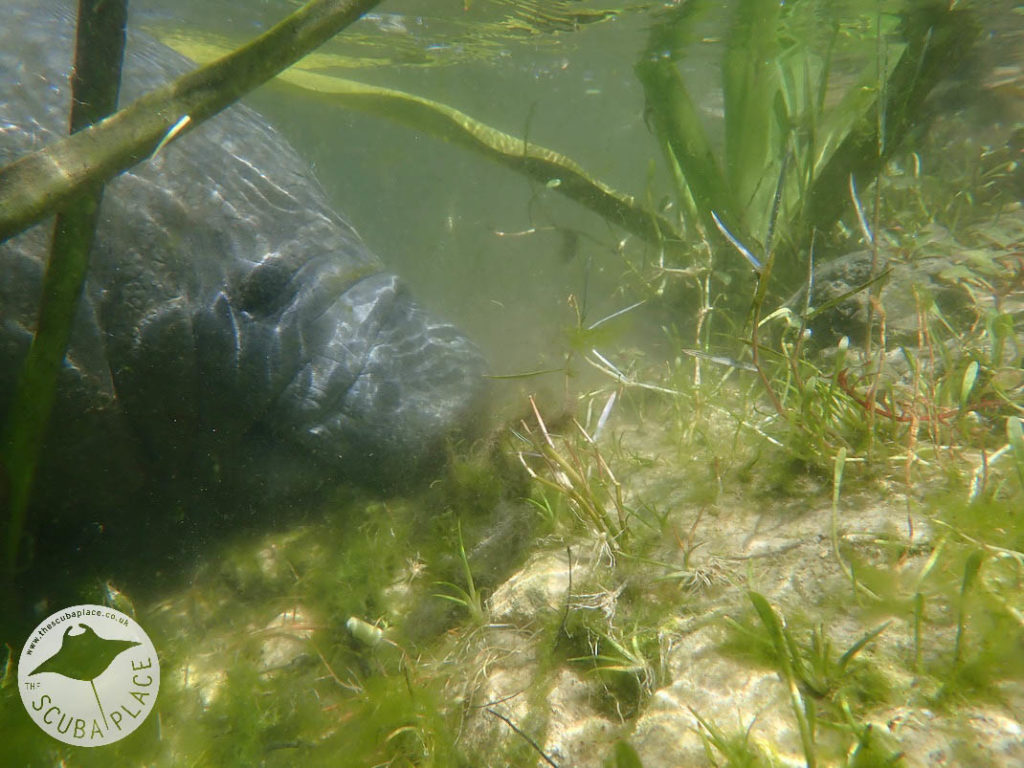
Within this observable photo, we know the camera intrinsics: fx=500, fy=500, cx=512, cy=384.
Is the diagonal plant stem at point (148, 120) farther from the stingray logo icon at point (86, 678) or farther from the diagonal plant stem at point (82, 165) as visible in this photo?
the stingray logo icon at point (86, 678)

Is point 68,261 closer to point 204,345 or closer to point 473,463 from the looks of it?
point 204,345

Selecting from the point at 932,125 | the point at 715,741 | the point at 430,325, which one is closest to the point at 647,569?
the point at 715,741

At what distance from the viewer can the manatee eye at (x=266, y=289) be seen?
3855 mm

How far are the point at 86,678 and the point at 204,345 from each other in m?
2.09

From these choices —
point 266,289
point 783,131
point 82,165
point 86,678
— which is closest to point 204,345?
point 266,289

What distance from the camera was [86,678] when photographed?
9.02 feet

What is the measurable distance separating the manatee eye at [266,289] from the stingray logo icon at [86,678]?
7.43ft

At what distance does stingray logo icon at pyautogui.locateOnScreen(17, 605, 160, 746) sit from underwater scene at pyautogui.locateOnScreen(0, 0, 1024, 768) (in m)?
0.02

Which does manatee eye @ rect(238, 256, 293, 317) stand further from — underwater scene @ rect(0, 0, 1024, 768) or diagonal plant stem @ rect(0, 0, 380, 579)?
diagonal plant stem @ rect(0, 0, 380, 579)

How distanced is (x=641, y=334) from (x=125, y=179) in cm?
573

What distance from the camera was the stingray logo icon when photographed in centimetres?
268

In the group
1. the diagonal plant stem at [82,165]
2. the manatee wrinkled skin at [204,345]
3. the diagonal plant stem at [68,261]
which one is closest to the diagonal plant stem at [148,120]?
the diagonal plant stem at [82,165]

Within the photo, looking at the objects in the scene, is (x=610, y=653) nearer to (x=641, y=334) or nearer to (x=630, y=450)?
(x=630, y=450)

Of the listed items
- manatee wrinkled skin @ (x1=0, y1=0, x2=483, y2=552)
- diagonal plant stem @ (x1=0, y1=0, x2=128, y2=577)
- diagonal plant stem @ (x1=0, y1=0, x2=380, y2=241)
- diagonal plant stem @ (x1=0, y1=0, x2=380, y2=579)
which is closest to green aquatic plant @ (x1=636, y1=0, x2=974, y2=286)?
manatee wrinkled skin @ (x1=0, y1=0, x2=483, y2=552)
